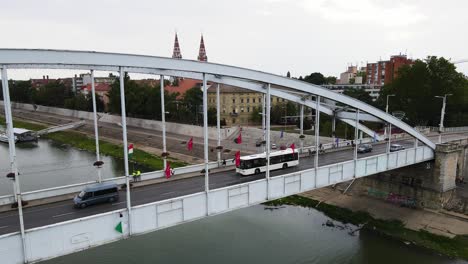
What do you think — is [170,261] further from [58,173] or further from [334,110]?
[58,173]

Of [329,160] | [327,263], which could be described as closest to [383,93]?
[329,160]

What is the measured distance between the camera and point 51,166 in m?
52.0

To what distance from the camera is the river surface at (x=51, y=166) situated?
41.6m

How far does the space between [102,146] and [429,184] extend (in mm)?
56865

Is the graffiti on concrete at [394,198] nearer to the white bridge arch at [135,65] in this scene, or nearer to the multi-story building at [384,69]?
the white bridge arch at [135,65]

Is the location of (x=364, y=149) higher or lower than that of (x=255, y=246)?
higher

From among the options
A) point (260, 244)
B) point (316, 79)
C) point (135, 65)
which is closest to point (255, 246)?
point (260, 244)

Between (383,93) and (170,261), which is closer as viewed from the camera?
(170,261)

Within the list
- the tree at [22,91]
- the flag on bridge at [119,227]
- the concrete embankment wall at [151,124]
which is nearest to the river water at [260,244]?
the flag on bridge at [119,227]

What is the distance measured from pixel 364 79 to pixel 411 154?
124m

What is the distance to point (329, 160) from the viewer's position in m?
29.2

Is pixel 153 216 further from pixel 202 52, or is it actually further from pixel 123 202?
pixel 202 52

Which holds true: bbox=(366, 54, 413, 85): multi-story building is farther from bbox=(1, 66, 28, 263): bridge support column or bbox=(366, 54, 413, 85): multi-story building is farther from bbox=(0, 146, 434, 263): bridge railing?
bbox=(1, 66, 28, 263): bridge support column

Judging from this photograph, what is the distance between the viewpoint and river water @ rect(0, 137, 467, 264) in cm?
2556
